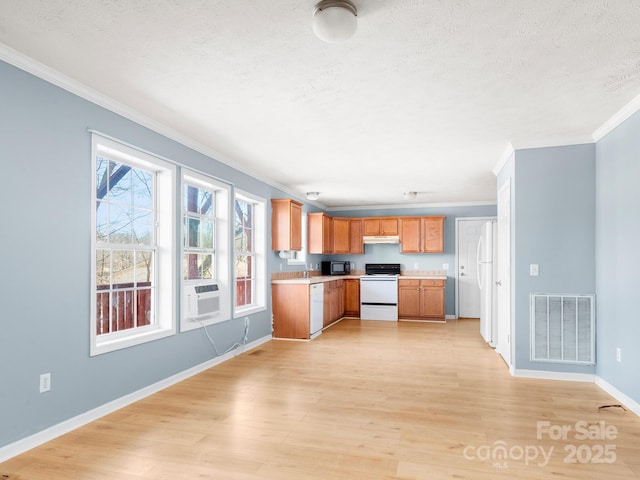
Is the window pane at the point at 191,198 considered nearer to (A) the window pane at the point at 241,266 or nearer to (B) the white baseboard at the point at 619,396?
(A) the window pane at the point at 241,266

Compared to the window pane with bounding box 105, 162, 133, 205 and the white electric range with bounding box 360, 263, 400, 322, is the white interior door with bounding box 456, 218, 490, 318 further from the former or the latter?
the window pane with bounding box 105, 162, 133, 205

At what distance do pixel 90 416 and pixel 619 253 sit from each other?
4.55 m

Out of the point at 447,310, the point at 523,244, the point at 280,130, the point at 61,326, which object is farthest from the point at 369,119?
the point at 447,310

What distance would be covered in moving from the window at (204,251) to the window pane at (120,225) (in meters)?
0.67

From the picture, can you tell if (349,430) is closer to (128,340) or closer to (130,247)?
(128,340)

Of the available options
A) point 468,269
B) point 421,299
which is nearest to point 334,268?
point 421,299

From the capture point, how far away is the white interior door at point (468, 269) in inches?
331

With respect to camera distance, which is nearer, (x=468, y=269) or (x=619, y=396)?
(x=619, y=396)

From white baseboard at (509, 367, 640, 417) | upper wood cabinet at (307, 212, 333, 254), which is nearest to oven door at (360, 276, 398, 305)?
upper wood cabinet at (307, 212, 333, 254)

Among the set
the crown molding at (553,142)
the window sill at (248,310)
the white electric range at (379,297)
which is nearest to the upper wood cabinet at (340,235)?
the white electric range at (379,297)

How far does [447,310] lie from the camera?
8.48 meters

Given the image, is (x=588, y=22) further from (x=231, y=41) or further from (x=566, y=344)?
(x=566, y=344)

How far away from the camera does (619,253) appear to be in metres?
3.53

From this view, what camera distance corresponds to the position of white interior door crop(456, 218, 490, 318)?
8.41 metres
